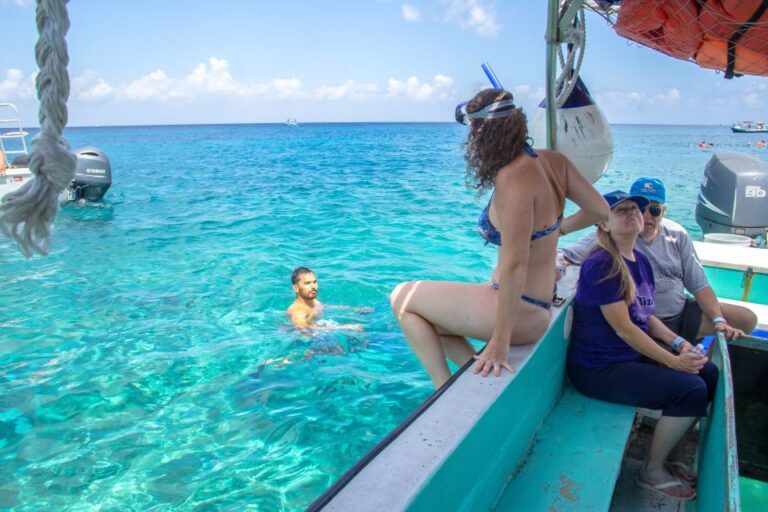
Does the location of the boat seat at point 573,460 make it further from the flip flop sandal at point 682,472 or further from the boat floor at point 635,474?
A: the flip flop sandal at point 682,472

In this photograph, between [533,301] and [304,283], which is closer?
[533,301]

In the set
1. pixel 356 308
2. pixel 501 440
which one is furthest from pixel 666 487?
pixel 356 308

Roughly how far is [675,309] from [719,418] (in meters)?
1.33

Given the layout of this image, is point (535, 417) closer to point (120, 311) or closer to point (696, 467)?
point (696, 467)

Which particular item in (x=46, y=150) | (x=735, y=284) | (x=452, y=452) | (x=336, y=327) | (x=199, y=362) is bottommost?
(x=199, y=362)

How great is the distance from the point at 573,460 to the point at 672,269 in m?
1.60

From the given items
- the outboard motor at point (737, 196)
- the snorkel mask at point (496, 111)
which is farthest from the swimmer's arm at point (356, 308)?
the snorkel mask at point (496, 111)

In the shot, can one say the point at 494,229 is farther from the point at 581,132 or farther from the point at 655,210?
the point at 581,132

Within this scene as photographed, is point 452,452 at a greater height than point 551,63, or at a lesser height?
lesser

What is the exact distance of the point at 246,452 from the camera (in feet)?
13.3

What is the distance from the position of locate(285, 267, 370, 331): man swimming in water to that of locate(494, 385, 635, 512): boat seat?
3.41m

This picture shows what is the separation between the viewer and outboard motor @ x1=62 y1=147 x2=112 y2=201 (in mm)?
14344

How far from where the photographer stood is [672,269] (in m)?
3.50

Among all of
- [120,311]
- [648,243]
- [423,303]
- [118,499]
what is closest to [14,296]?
[120,311]
